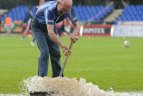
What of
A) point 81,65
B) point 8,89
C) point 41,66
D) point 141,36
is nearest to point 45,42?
point 41,66

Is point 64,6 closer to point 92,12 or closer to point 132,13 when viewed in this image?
point 132,13

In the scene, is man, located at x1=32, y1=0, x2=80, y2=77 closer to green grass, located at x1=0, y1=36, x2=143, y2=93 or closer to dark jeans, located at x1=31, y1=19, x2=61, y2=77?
dark jeans, located at x1=31, y1=19, x2=61, y2=77

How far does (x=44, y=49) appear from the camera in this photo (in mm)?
11516

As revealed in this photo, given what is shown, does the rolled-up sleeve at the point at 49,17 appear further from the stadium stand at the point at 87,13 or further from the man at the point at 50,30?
the stadium stand at the point at 87,13

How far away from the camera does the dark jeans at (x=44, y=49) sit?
11.5 metres

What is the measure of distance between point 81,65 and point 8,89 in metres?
6.64

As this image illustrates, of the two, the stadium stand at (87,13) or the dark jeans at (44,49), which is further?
the stadium stand at (87,13)

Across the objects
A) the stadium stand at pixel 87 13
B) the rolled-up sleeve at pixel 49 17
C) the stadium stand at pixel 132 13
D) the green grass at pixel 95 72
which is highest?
the rolled-up sleeve at pixel 49 17

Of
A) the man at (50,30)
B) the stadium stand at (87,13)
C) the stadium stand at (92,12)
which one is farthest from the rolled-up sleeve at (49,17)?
the stadium stand at (92,12)

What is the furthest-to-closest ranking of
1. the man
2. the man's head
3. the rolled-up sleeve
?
the rolled-up sleeve, the man, the man's head

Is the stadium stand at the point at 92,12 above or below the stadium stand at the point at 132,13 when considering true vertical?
below

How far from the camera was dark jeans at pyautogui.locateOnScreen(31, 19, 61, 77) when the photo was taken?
37.7ft

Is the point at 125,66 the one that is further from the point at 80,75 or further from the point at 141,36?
the point at 141,36

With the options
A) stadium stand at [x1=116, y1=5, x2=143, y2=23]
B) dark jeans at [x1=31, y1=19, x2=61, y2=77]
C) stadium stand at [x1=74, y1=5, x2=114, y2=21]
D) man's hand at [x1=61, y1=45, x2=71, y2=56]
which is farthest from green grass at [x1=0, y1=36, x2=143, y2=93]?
stadium stand at [x1=74, y1=5, x2=114, y2=21]
